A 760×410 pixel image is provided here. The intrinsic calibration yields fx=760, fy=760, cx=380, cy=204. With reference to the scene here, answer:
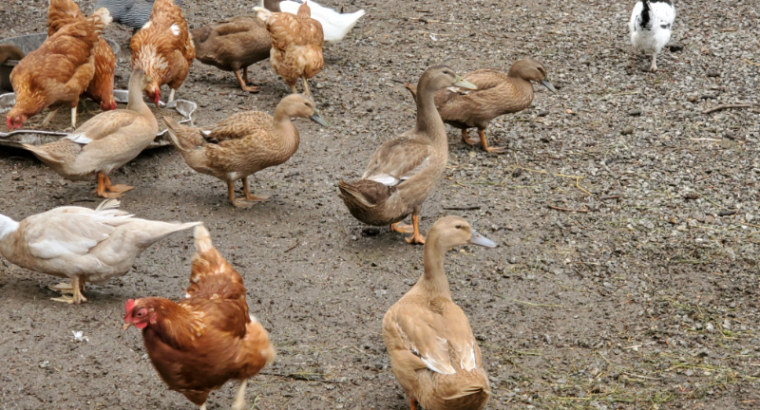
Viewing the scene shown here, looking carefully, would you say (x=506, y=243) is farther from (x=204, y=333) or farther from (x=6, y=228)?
(x=6, y=228)

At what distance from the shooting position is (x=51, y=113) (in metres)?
7.82

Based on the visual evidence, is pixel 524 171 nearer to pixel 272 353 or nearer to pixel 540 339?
pixel 540 339

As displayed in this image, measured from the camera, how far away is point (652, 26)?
8.95m

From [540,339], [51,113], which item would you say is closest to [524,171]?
[540,339]

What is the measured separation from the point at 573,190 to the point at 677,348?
2.32 m

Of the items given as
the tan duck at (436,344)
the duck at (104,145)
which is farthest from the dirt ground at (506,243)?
the tan duck at (436,344)

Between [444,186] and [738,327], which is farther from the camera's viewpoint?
[444,186]

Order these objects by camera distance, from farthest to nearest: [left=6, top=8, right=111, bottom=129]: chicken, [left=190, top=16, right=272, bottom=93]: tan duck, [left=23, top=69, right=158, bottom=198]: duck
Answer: [left=190, top=16, right=272, bottom=93]: tan duck
[left=6, top=8, right=111, bottom=129]: chicken
[left=23, top=69, right=158, bottom=198]: duck

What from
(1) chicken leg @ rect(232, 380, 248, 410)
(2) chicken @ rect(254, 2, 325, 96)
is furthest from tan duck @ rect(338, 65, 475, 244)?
(2) chicken @ rect(254, 2, 325, 96)

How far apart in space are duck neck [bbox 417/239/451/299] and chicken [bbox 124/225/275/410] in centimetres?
102

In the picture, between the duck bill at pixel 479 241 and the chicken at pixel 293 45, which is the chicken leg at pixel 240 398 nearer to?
the duck bill at pixel 479 241

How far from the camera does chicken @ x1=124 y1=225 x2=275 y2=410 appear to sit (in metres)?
3.76

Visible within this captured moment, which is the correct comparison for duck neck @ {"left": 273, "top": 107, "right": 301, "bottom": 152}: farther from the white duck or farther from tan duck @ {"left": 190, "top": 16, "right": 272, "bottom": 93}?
the white duck

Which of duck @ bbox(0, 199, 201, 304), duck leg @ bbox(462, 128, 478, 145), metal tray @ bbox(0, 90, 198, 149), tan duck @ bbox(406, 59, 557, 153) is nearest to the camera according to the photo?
duck @ bbox(0, 199, 201, 304)
